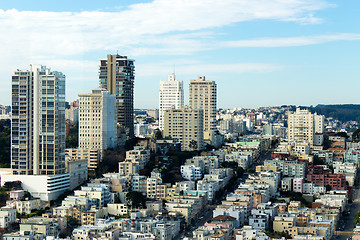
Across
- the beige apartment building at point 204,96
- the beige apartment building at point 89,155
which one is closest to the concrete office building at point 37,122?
the beige apartment building at point 89,155

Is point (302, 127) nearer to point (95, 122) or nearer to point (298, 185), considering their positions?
point (298, 185)

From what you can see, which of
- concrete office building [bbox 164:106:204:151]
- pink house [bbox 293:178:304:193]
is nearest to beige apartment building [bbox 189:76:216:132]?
concrete office building [bbox 164:106:204:151]

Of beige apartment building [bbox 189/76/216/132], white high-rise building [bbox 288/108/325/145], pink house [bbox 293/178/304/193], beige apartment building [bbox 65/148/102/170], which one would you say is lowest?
pink house [bbox 293/178/304/193]

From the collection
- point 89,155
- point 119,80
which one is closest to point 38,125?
point 89,155

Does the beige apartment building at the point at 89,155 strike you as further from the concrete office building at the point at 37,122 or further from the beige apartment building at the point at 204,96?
the beige apartment building at the point at 204,96

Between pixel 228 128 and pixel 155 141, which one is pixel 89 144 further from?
pixel 228 128

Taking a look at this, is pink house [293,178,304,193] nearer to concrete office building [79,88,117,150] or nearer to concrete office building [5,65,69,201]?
concrete office building [79,88,117,150]

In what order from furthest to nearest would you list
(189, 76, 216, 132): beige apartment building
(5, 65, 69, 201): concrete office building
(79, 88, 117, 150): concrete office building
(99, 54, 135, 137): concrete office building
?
(189, 76, 216, 132): beige apartment building
(99, 54, 135, 137): concrete office building
(79, 88, 117, 150): concrete office building
(5, 65, 69, 201): concrete office building
